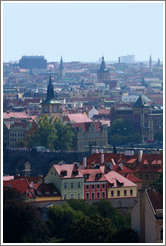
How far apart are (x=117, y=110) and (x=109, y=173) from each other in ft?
272

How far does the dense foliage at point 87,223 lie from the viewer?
146 feet

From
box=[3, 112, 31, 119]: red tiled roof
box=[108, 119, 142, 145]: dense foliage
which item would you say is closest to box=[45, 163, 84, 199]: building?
box=[108, 119, 142, 145]: dense foliage

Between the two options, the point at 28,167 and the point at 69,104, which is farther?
the point at 69,104

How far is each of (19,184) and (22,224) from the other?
11.3 meters

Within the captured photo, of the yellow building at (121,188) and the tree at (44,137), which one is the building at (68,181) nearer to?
the yellow building at (121,188)

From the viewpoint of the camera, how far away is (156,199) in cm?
4459

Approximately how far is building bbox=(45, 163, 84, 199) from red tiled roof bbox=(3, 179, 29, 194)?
1.68m

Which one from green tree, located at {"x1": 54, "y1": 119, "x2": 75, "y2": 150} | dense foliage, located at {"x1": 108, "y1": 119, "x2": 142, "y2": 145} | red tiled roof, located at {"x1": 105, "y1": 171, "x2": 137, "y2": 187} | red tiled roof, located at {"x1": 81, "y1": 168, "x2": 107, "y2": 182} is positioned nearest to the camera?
red tiled roof, located at {"x1": 105, "y1": 171, "x2": 137, "y2": 187}

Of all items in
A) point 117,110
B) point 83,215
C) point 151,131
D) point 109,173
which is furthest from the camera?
point 117,110

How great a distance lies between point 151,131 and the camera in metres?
130

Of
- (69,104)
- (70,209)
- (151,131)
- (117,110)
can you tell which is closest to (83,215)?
(70,209)

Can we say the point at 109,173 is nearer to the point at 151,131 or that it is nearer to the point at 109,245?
the point at 109,245

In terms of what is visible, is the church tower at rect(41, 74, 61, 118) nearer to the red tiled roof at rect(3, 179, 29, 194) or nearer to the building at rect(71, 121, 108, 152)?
the building at rect(71, 121, 108, 152)

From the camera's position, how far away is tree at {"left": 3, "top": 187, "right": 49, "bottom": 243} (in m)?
45.1
